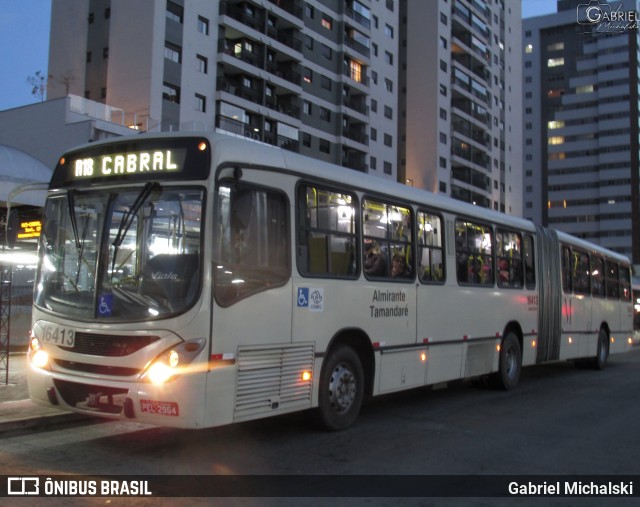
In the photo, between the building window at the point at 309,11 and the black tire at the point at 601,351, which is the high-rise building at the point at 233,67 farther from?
the black tire at the point at 601,351

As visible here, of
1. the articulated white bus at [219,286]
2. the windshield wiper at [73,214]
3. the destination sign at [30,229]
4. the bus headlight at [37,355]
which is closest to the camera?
the articulated white bus at [219,286]

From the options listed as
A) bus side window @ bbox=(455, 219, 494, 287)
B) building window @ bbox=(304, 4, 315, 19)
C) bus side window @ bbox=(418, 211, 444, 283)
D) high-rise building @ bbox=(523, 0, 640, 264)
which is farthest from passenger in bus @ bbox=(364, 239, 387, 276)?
high-rise building @ bbox=(523, 0, 640, 264)

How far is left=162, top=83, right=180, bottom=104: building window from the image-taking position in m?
38.3

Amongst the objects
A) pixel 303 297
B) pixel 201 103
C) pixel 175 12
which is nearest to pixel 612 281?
pixel 303 297

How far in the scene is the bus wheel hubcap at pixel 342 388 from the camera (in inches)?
307

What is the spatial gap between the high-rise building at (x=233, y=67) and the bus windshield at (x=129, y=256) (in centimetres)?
2603

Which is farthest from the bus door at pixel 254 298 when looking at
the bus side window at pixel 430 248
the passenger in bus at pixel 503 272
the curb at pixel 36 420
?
the passenger in bus at pixel 503 272

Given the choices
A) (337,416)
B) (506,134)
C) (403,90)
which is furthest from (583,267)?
(506,134)

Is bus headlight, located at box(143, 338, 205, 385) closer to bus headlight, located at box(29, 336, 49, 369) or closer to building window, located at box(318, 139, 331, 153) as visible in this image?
bus headlight, located at box(29, 336, 49, 369)

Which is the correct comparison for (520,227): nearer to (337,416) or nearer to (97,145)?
(337,416)

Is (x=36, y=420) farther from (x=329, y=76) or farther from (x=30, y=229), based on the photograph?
(x=329, y=76)

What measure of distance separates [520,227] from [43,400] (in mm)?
9587

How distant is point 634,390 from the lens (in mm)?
12711

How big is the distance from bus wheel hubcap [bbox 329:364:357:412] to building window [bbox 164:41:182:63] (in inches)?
1370
